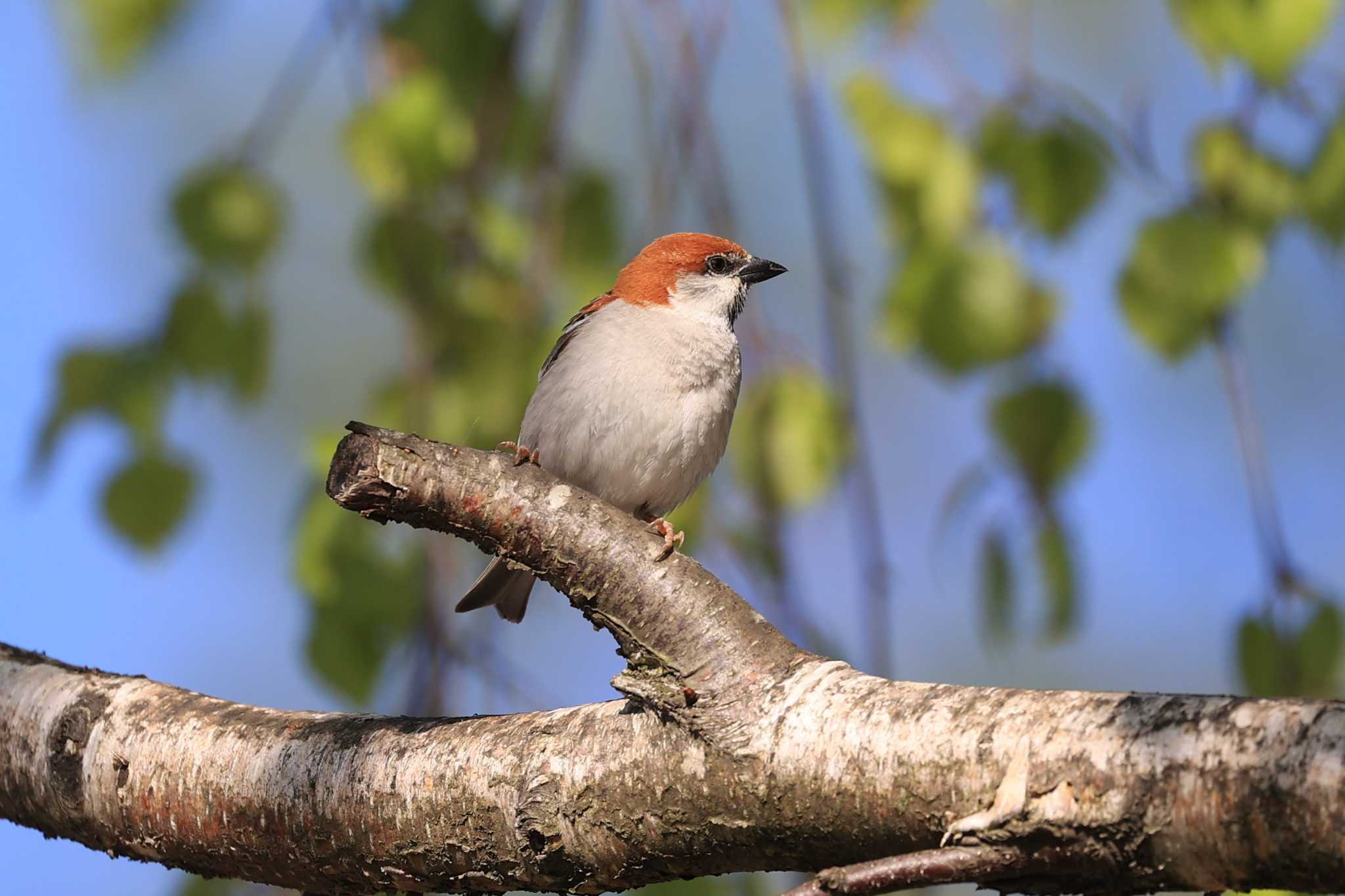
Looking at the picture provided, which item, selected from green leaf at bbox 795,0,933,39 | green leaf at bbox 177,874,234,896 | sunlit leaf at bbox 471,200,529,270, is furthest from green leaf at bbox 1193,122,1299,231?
green leaf at bbox 177,874,234,896

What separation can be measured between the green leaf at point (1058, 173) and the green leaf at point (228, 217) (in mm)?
1711

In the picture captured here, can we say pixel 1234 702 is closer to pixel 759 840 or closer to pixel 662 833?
pixel 759 840

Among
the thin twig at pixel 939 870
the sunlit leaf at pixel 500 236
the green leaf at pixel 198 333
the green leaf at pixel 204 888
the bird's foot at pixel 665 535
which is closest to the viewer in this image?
the thin twig at pixel 939 870

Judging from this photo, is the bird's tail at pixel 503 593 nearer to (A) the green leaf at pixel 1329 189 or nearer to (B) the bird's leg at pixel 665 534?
(B) the bird's leg at pixel 665 534

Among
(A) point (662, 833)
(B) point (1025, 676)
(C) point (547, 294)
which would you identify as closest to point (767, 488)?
(C) point (547, 294)

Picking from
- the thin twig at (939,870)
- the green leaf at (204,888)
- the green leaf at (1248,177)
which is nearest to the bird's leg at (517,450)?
the green leaf at (204,888)

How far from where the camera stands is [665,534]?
304 cm

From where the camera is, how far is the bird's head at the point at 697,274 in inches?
163

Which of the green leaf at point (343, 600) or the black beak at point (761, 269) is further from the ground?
the black beak at point (761, 269)

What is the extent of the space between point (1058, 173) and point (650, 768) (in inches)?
61.7

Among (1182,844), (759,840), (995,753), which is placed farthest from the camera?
(759,840)

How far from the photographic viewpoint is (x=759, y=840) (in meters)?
1.95

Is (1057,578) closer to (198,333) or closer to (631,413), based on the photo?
(631,413)

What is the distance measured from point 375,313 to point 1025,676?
450 cm
